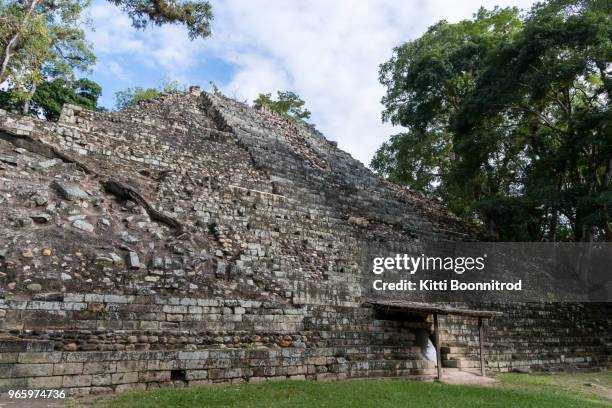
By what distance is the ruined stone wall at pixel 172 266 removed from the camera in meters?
6.52

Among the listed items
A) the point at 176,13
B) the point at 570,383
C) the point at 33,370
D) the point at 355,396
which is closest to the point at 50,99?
the point at 176,13

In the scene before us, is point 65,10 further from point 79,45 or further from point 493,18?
point 493,18

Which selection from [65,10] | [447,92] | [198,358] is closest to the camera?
[198,358]

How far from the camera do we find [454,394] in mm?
7484

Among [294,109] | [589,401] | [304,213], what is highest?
[294,109]

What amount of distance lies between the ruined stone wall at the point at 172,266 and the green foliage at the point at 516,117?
422 centimetres

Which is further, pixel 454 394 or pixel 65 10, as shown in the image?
pixel 65 10

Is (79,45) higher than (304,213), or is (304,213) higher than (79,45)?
(79,45)

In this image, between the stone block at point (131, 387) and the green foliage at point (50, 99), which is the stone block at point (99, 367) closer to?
the stone block at point (131, 387)

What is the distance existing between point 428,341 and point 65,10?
16849 mm

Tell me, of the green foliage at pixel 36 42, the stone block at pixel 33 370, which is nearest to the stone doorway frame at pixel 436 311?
the stone block at pixel 33 370

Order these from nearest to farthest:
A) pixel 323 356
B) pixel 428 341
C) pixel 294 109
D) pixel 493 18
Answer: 1. pixel 323 356
2. pixel 428 341
3. pixel 493 18
4. pixel 294 109

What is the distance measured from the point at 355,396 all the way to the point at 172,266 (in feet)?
13.3

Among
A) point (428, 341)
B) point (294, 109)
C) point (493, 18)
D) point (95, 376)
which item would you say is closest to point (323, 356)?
point (428, 341)
